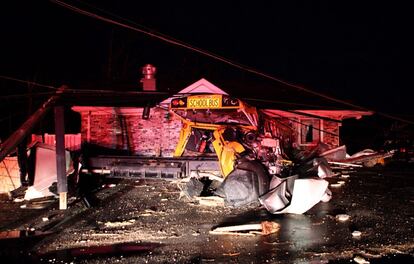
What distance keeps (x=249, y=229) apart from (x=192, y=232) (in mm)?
1060

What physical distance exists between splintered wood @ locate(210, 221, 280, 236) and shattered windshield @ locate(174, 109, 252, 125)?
508 cm

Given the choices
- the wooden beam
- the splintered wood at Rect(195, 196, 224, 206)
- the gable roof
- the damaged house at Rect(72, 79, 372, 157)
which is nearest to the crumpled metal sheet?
the splintered wood at Rect(195, 196, 224, 206)

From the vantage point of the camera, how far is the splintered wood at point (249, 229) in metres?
6.55

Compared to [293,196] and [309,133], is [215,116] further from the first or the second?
[309,133]

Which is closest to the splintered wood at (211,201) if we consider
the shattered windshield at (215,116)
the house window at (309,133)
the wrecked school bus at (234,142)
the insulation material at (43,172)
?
the wrecked school bus at (234,142)

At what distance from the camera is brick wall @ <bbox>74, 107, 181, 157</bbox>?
19.2 m

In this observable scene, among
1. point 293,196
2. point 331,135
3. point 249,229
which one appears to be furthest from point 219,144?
point 331,135

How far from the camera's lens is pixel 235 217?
7750 mm

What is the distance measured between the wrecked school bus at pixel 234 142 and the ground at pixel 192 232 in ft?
2.06

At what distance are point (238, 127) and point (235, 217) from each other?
4.08 meters

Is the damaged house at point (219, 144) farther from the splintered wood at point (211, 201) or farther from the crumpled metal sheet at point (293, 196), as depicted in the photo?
the splintered wood at point (211, 201)

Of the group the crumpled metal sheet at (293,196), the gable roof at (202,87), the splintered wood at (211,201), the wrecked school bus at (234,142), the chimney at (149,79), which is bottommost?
the splintered wood at (211,201)

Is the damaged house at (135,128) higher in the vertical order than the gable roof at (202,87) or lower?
lower

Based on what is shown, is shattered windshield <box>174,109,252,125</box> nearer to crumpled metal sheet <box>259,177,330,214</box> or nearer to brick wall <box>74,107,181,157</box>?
crumpled metal sheet <box>259,177,330,214</box>
